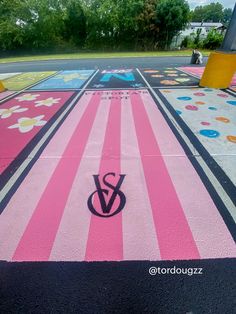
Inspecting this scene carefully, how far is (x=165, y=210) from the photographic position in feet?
9.76

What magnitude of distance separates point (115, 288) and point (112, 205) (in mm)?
1119

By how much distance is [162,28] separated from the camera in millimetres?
30875

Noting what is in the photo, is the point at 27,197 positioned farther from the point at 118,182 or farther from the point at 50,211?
the point at 118,182

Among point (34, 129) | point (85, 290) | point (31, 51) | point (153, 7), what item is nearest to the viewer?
point (85, 290)

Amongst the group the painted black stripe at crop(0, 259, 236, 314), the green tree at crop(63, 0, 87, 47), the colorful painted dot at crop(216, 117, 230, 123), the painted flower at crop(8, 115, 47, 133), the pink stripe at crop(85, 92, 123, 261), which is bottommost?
the green tree at crop(63, 0, 87, 47)

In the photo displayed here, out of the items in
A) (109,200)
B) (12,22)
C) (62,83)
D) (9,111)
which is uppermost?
(109,200)

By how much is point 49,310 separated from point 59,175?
7.00 feet

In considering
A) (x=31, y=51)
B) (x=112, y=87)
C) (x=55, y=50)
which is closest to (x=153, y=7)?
(x=55, y=50)

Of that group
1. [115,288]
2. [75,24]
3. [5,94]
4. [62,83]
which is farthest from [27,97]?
[75,24]

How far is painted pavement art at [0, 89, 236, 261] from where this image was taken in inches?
97.7

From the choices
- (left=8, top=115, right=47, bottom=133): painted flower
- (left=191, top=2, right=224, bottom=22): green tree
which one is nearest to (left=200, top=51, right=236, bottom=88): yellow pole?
(left=8, top=115, right=47, bottom=133): painted flower

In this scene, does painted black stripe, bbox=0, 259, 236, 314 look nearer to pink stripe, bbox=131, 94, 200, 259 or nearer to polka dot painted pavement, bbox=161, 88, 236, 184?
pink stripe, bbox=131, 94, 200, 259

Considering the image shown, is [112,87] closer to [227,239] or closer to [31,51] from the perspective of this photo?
[227,239]

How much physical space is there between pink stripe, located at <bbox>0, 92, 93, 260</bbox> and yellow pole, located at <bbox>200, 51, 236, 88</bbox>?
252 inches
